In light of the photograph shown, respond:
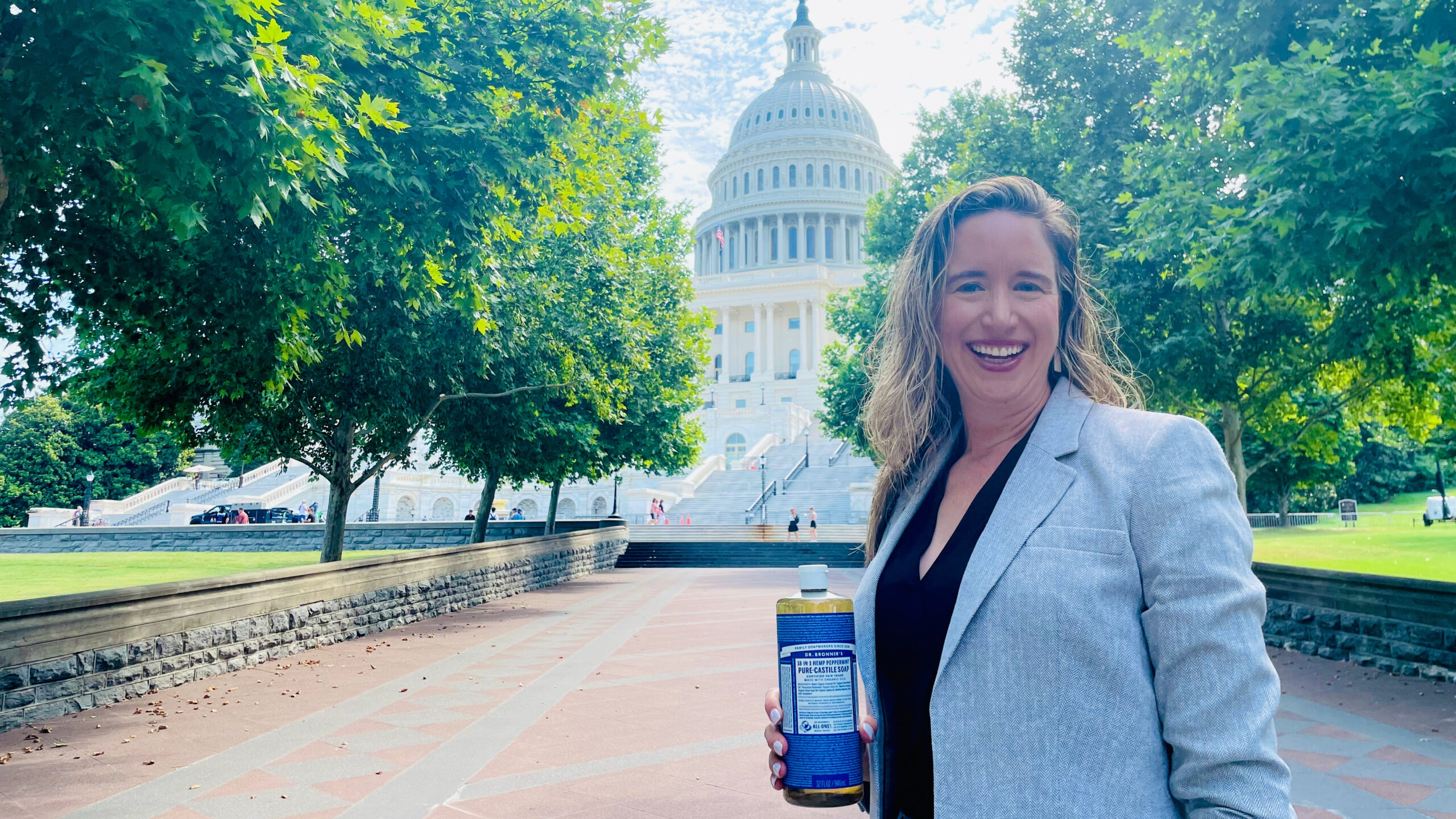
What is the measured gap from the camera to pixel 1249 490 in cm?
5094

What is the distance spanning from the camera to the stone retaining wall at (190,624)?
772cm

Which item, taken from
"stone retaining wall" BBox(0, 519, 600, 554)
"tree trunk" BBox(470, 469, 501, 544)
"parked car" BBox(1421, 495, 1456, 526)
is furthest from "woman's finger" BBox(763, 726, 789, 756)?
"parked car" BBox(1421, 495, 1456, 526)

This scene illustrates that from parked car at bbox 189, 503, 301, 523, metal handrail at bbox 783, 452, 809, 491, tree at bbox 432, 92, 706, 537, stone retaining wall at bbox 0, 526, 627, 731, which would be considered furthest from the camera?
metal handrail at bbox 783, 452, 809, 491

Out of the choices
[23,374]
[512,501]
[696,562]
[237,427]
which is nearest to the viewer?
[23,374]

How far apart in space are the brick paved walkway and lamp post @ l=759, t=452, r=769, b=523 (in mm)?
34982

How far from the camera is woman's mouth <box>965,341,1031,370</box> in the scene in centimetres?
209

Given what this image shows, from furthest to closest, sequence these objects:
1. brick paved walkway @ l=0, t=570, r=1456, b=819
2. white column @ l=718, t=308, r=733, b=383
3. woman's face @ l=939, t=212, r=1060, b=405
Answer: white column @ l=718, t=308, r=733, b=383 < brick paved walkway @ l=0, t=570, r=1456, b=819 < woman's face @ l=939, t=212, r=1060, b=405

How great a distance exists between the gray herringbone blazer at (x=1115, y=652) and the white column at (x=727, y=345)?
310 ft

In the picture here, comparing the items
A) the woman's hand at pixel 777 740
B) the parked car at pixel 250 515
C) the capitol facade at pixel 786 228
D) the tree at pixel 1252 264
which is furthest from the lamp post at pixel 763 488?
the woman's hand at pixel 777 740

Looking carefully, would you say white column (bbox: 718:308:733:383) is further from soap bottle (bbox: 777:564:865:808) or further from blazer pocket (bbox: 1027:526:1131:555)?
blazer pocket (bbox: 1027:526:1131:555)

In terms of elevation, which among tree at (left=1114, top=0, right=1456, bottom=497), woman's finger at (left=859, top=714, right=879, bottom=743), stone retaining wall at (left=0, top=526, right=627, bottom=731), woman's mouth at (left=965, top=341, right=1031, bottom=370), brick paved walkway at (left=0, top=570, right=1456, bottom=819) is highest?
tree at (left=1114, top=0, right=1456, bottom=497)

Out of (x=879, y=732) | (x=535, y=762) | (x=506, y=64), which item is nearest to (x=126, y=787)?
(x=535, y=762)

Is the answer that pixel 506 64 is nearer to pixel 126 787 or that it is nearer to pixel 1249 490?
pixel 126 787

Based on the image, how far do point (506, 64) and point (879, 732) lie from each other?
8749mm
